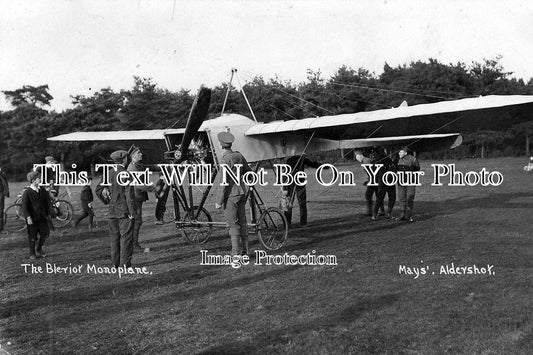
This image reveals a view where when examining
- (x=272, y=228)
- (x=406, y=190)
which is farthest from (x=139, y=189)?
(x=406, y=190)

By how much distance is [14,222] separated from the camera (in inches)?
612

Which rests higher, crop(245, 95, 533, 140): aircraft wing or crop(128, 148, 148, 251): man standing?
crop(245, 95, 533, 140): aircraft wing

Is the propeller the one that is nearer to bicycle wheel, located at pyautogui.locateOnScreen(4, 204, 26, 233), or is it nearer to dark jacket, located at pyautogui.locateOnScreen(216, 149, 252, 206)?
dark jacket, located at pyautogui.locateOnScreen(216, 149, 252, 206)

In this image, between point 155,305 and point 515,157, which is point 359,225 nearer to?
point 155,305

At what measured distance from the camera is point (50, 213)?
10.3 metres

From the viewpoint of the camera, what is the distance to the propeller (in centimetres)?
916

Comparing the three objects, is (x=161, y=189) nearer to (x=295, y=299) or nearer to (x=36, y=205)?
(x=36, y=205)

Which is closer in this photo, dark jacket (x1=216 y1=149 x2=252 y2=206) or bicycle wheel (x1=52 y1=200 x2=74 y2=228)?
dark jacket (x1=216 y1=149 x2=252 y2=206)

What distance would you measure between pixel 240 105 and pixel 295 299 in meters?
25.2

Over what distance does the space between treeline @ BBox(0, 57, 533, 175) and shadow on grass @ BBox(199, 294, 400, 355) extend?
710cm

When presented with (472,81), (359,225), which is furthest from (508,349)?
(472,81)

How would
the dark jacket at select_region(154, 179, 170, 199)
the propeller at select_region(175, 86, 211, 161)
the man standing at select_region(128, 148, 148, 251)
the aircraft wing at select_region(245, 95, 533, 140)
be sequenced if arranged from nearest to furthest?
the aircraft wing at select_region(245, 95, 533, 140) < the propeller at select_region(175, 86, 211, 161) < the man standing at select_region(128, 148, 148, 251) < the dark jacket at select_region(154, 179, 170, 199)

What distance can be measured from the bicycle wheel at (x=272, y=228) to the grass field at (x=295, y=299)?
0.26 m

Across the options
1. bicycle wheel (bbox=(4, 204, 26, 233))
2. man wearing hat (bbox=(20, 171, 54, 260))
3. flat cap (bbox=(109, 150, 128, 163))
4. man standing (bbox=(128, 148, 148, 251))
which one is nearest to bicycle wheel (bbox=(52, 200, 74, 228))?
Result: bicycle wheel (bbox=(4, 204, 26, 233))
